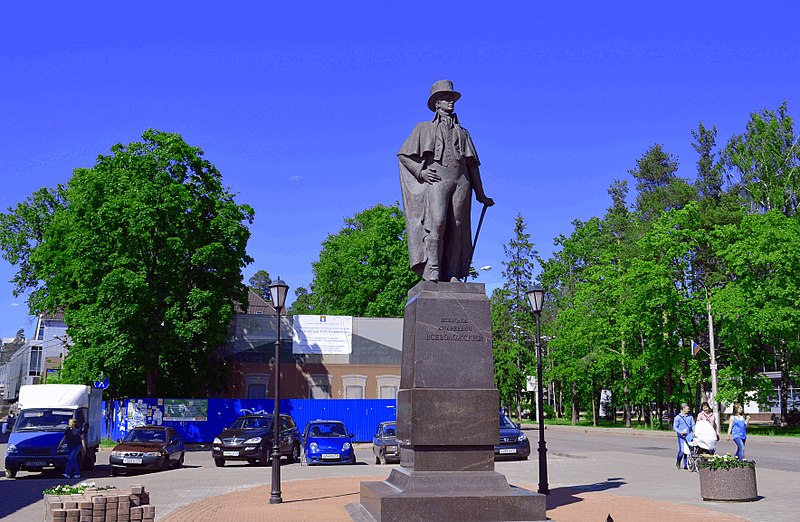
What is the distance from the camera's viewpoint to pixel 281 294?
15.1 meters

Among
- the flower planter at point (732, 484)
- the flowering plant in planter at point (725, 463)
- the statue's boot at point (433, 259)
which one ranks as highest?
the statue's boot at point (433, 259)

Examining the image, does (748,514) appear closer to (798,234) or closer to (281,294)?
(281,294)

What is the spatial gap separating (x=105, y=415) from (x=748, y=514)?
101 ft

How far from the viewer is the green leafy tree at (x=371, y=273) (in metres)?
49.2

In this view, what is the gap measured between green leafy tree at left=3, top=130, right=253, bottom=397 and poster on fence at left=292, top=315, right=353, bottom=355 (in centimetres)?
406

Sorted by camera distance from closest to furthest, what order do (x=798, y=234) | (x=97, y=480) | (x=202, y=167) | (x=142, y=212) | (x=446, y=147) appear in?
(x=446, y=147)
(x=97, y=480)
(x=142, y=212)
(x=202, y=167)
(x=798, y=234)

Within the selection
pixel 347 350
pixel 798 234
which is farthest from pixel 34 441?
pixel 798 234

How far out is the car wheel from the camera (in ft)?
81.9

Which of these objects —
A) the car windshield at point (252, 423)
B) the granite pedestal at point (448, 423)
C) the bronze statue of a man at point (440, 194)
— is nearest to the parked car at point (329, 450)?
the car windshield at point (252, 423)

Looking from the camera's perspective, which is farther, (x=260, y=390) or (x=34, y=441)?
(x=260, y=390)

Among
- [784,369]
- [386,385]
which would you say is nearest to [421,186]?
[386,385]

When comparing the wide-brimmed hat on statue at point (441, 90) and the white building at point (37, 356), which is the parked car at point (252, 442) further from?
the white building at point (37, 356)

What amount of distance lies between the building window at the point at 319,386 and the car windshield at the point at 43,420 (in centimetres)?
1725

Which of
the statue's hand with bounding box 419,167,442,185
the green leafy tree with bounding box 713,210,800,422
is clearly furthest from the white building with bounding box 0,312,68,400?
the statue's hand with bounding box 419,167,442,185
